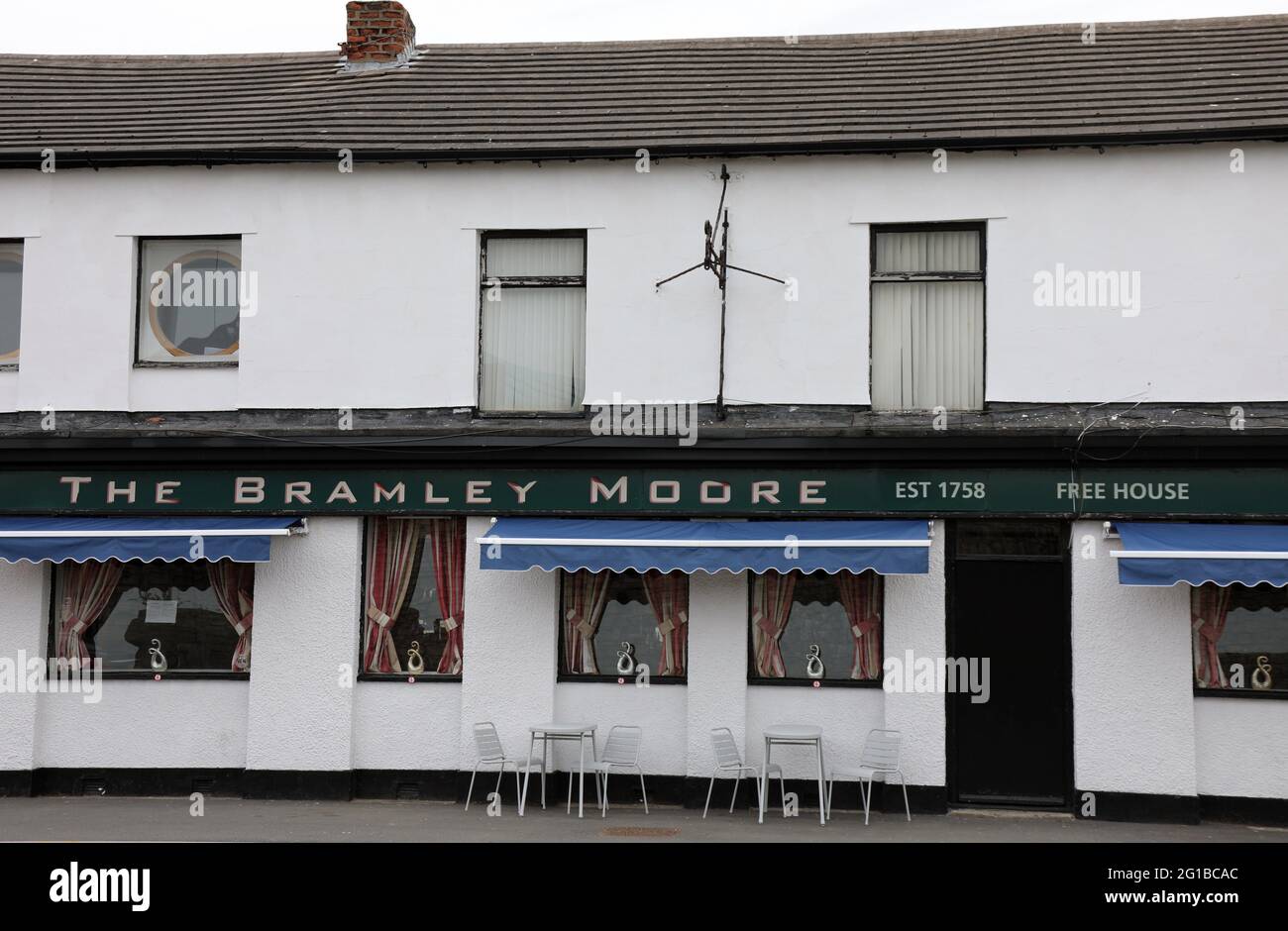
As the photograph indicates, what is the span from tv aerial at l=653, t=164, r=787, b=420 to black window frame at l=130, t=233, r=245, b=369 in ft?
14.7

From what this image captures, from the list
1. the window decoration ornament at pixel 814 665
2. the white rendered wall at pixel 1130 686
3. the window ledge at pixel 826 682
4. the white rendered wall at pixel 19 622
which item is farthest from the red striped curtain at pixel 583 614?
the white rendered wall at pixel 19 622

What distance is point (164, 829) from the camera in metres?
11.8

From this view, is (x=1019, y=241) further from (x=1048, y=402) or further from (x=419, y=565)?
(x=419, y=565)

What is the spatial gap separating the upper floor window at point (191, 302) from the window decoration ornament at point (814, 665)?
265 inches

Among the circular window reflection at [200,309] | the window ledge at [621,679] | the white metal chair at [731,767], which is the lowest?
the white metal chair at [731,767]

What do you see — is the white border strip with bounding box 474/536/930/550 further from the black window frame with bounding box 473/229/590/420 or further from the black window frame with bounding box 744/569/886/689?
the black window frame with bounding box 473/229/590/420

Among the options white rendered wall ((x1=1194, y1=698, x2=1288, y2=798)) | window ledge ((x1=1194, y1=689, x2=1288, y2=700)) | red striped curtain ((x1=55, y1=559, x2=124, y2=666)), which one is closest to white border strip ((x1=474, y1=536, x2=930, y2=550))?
window ledge ((x1=1194, y1=689, x2=1288, y2=700))

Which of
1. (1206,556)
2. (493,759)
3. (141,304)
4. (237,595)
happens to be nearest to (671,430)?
(493,759)

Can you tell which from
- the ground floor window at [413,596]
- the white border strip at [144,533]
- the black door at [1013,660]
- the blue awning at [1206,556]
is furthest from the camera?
the ground floor window at [413,596]

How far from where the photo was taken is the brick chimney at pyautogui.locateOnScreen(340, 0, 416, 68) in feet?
50.5

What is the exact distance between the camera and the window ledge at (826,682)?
42.1ft

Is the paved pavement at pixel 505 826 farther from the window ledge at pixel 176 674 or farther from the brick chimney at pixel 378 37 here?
the brick chimney at pixel 378 37

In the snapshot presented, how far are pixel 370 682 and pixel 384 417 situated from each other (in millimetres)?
2680

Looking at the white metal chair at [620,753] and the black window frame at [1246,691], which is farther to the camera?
the white metal chair at [620,753]
